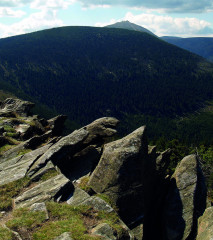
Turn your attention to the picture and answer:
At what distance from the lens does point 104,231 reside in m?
14.7

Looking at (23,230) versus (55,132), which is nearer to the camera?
(23,230)

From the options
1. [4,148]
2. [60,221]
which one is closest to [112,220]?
[60,221]

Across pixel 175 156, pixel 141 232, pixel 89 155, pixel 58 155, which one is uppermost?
Result: pixel 58 155

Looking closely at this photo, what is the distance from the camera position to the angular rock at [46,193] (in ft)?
58.1

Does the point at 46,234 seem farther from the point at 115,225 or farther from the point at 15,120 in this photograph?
the point at 15,120

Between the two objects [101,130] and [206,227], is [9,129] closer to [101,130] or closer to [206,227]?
[101,130]

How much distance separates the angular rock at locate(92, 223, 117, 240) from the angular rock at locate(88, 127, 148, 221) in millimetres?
4854

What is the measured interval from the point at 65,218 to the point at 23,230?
9.82 ft

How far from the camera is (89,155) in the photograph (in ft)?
96.4

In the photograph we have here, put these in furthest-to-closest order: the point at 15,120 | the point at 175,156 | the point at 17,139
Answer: the point at 175,156 → the point at 15,120 → the point at 17,139

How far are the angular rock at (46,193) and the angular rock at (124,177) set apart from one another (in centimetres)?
333

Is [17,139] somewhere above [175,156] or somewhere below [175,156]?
above

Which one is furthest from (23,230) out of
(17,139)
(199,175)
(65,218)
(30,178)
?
(17,139)

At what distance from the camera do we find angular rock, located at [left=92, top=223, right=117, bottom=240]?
14.2 metres
